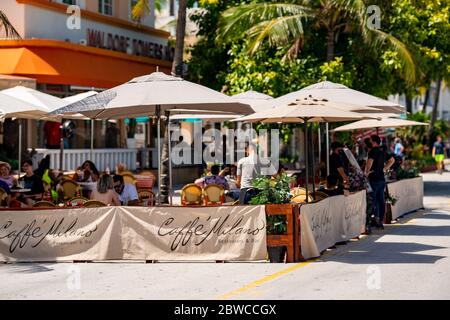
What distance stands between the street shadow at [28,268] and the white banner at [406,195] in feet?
30.8

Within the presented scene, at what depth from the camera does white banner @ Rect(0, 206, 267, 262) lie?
13867 mm

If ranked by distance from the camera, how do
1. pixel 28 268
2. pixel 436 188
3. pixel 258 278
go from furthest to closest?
pixel 436 188
pixel 28 268
pixel 258 278

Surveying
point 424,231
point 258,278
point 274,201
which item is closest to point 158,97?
point 274,201

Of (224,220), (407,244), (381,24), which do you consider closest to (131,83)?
(224,220)

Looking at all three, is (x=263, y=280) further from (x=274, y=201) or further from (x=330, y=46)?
(x=330, y=46)

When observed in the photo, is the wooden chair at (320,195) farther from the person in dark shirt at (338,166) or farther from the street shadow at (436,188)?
the street shadow at (436,188)

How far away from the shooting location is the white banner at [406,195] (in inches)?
841

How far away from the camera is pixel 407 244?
16.2 m

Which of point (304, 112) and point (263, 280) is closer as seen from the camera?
point (263, 280)

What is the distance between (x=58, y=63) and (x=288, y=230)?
49.4 ft

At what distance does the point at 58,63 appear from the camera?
1073 inches

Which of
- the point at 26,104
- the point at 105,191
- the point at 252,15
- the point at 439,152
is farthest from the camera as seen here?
the point at 439,152

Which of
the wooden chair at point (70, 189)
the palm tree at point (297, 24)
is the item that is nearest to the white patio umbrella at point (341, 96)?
the wooden chair at point (70, 189)

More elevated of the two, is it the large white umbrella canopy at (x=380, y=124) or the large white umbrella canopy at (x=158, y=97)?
the large white umbrella canopy at (x=158, y=97)
